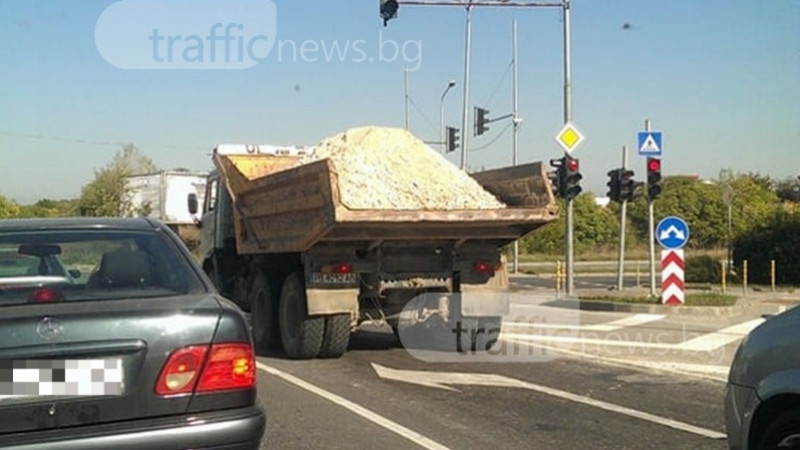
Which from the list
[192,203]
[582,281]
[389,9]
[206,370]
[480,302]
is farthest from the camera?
[582,281]

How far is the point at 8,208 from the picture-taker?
57.8m

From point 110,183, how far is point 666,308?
191 feet

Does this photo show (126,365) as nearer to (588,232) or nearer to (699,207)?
(588,232)

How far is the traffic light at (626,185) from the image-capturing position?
22.5 meters

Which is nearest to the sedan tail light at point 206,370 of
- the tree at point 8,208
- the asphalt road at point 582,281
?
the asphalt road at point 582,281

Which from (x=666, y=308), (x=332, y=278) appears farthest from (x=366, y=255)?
(x=666, y=308)

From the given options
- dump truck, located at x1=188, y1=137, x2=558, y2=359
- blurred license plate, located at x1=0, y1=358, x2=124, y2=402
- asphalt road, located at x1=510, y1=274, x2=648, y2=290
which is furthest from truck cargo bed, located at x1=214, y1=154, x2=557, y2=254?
asphalt road, located at x1=510, y1=274, x2=648, y2=290

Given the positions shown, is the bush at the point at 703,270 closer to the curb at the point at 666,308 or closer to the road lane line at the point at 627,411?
the curb at the point at 666,308

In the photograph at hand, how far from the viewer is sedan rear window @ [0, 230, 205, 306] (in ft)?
15.7

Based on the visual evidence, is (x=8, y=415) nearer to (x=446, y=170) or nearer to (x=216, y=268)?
→ (x=446, y=170)

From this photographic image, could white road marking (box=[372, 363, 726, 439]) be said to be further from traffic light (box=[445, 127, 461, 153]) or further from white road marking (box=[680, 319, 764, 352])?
traffic light (box=[445, 127, 461, 153])

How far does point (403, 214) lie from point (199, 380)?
6694mm

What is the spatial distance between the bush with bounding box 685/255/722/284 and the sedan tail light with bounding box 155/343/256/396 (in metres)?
30.3

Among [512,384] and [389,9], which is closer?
[512,384]
